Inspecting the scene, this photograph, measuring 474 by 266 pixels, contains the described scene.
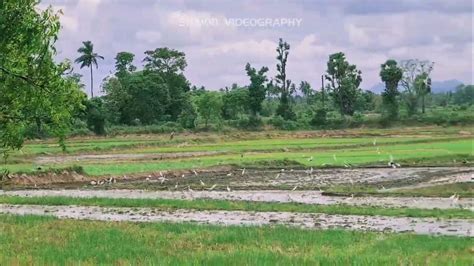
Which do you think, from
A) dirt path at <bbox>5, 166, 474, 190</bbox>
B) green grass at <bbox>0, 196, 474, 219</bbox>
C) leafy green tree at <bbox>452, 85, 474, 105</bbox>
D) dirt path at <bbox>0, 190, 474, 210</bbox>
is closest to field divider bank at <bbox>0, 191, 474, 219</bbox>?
green grass at <bbox>0, 196, 474, 219</bbox>

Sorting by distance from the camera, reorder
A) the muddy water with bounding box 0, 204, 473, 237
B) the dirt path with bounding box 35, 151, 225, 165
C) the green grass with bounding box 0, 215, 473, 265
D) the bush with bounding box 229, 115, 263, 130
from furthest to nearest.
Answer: the bush with bounding box 229, 115, 263, 130 → the dirt path with bounding box 35, 151, 225, 165 → the muddy water with bounding box 0, 204, 473, 237 → the green grass with bounding box 0, 215, 473, 265

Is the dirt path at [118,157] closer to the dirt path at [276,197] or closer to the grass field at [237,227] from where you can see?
the grass field at [237,227]

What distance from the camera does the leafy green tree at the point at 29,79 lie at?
12742 mm

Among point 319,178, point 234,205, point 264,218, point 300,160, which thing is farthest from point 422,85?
point 264,218

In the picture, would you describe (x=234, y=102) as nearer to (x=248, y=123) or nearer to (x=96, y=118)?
(x=248, y=123)

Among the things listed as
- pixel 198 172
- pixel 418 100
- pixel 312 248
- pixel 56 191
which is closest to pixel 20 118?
pixel 312 248

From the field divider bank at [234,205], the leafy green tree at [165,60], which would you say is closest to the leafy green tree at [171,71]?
the leafy green tree at [165,60]

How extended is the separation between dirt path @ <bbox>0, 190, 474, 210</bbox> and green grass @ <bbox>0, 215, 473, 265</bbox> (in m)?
8.01

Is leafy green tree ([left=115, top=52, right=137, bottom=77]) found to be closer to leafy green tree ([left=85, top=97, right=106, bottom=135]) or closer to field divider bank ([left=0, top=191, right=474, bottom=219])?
leafy green tree ([left=85, top=97, right=106, bottom=135])

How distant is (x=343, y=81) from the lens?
342 feet

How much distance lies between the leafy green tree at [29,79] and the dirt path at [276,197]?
34.3ft

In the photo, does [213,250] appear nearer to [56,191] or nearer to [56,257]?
[56,257]

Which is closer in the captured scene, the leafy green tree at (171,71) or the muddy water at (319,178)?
the muddy water at (319,178)

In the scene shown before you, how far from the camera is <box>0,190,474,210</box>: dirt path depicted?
2389 cm
